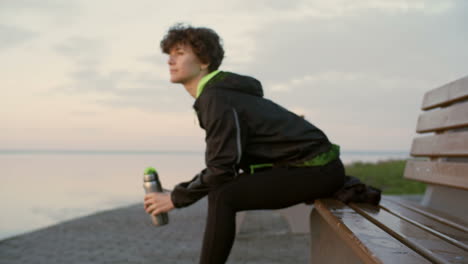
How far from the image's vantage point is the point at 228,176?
213 cm

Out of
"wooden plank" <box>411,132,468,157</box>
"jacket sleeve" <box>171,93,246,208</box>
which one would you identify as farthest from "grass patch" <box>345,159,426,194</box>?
"jacket sleeve" <box>171,93,246,208</box>

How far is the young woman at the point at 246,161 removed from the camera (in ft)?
6.95

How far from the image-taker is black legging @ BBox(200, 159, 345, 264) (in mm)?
2100

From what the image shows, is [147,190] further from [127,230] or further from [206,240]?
[127,230]

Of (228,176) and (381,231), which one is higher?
(228,176)

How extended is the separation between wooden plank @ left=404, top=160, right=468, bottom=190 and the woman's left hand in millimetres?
1436

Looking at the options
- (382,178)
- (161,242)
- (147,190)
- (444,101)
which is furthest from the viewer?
(382,178)

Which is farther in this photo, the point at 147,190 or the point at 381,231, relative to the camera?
the point at 147,190

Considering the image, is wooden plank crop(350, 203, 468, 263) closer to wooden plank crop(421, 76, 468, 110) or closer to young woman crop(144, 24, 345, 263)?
young woman crop(144, 24, 345, 263)

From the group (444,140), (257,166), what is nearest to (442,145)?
(444,140)

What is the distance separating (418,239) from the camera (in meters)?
1.35

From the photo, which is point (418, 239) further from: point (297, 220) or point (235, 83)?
point (297, 220)

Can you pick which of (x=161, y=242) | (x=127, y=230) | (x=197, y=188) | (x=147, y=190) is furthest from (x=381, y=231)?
(x=127, y=230)

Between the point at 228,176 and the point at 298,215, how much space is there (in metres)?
2.76
